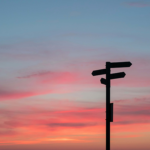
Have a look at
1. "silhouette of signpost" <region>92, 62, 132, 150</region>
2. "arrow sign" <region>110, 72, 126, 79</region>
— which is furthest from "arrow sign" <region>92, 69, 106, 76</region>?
"arrow sign" <region>110, 72, 126, 79</region>

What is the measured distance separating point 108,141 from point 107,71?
3338mm

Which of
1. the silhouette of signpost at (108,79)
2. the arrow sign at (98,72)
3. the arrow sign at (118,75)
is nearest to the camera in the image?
the silhouette of signpost at (108,79)

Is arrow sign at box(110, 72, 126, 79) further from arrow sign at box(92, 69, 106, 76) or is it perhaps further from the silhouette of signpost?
arrow sign at box(92, 69, 106, 76)

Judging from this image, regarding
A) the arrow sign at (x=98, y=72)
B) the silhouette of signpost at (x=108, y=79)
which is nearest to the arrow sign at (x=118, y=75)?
the silhouette of signpost at (x=108, y=79)

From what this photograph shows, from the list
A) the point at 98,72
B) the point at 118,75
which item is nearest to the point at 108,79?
the point at 118,75

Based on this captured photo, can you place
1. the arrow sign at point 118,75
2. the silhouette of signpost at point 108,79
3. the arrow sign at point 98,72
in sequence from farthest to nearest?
the arrow sign at point 98,72 → the arrow sign at point 118,75 → the silhouette of signpost at point 108,79

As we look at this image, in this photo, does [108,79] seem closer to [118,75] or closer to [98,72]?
[118,75]

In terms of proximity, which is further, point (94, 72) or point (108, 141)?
point (94, 72)

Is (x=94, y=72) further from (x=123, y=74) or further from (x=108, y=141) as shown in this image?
(x=108, y=141)

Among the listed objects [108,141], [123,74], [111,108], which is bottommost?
[108,141]

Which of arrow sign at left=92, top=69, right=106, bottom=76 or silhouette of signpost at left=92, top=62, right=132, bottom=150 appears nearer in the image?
silhouette of signpost at left=92, top=62, right=132, bottom=150

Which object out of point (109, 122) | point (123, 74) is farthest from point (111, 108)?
point (123, 74)

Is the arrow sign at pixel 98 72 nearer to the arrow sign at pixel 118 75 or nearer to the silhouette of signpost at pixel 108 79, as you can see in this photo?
the silhouette of signpost at pixel 108 79

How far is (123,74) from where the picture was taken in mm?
14922
